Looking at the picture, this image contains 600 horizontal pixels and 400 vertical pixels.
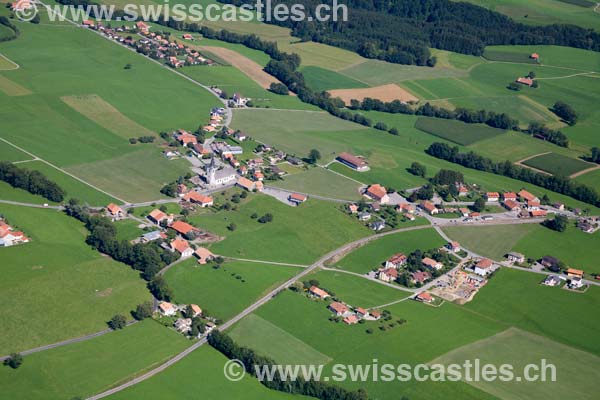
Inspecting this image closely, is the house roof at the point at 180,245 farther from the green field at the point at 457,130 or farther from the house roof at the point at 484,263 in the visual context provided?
the green field at the point at 457,130

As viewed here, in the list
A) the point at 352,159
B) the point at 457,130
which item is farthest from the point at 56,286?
the point at 457,130

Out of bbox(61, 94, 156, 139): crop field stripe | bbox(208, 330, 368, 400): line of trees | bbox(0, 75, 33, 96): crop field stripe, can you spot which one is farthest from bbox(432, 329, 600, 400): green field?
bbox(0, 75, 33, 96): crop field stripe

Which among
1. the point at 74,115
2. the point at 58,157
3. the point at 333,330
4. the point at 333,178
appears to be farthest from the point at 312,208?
the point at 74,115

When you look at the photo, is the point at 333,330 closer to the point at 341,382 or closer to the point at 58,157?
the point at 341,382

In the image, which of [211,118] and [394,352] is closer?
[394,352]

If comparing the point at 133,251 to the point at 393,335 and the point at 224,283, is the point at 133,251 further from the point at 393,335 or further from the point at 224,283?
the point at 393,335

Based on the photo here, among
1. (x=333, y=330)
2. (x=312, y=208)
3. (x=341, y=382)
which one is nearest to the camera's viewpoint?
(x=341, y=382)
